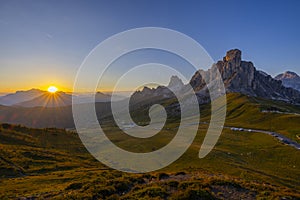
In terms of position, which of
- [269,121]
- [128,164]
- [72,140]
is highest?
[269,121]

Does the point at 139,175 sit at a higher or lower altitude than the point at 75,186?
higher

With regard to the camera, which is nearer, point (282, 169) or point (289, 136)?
point (282, 169)

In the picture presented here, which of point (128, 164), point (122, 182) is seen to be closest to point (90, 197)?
point (122, 182)

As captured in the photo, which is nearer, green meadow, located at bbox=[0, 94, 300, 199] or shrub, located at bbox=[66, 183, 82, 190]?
green meadow, located at bbox=[0, 94, 300, 199]

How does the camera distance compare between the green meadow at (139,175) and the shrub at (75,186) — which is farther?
the shrub at (75,186)

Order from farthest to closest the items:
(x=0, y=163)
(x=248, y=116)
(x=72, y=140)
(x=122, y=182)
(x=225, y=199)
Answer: (x=248, y=116) → (x=72, y=140) → (x=0, y=163) → (x=122, y=182) → (x=225, y=199)

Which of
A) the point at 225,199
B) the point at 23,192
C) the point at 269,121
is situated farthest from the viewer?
the point at 269,121

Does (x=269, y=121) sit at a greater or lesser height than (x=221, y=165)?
greater

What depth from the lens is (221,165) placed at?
161ft

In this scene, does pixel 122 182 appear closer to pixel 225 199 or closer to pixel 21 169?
pixel 225 199

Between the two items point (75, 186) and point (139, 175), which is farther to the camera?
point (139, 175)

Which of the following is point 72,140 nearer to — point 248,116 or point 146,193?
point 146,193

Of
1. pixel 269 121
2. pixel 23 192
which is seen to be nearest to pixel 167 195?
pixel 23 192

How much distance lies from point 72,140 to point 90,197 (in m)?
65.9
